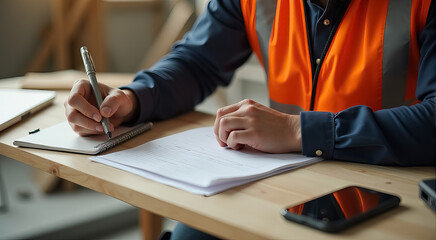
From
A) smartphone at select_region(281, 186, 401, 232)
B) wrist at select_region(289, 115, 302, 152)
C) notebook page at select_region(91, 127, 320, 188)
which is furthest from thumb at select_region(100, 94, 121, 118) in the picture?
smartphone at select_region(281, 186, 401, 232)

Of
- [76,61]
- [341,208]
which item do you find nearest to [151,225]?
[341,208]

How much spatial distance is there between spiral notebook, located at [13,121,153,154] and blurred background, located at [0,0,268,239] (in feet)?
1.48

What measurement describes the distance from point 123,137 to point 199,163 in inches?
9.0

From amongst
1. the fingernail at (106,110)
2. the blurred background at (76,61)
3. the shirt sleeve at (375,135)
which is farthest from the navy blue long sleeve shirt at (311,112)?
the blurred background at (76,61)

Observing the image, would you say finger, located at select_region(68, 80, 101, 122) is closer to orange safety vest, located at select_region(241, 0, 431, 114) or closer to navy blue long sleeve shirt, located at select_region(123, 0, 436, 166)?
navy blue long sleeve shirt, located at select_region(123, 0, 436, 166)

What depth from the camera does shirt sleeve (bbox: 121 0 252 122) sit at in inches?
50.4

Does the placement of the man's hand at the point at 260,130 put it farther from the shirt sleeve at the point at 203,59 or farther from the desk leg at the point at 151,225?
the desk leg at the point at 151,225

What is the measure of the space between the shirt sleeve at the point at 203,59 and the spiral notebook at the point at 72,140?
0.19m

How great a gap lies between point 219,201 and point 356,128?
0.31 metres

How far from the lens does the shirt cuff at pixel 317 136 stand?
0.91 meters

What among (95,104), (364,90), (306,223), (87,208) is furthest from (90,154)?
(87,208)

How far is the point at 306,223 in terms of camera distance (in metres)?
0.65

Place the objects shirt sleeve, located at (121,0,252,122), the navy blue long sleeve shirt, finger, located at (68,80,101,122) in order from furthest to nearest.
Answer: shirt sleeve, located at (121,0,252,122) < finger, located at (68,80,101,122) < the navy blue long sleeve shirt

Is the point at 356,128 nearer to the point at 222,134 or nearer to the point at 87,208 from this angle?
the point at 222,134
